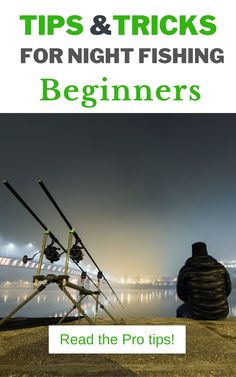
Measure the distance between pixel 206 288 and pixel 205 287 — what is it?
0.10 ft

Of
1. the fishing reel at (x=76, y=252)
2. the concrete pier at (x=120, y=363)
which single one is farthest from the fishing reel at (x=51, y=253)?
the concrete pier at (x=120, y=363)

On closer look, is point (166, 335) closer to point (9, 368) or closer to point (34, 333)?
point (9, 368)

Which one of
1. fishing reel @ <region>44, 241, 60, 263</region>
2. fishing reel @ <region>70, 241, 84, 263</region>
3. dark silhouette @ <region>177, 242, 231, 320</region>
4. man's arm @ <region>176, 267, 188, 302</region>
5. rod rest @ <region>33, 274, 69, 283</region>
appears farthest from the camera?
man's arm @ <region>176, 267, 188, 302</region>

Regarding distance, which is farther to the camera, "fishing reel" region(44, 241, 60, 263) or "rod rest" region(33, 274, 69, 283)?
"fishing reel" region(44, 241, 60, 263)

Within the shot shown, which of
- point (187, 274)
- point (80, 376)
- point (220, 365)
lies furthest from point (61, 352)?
point (187, 274)

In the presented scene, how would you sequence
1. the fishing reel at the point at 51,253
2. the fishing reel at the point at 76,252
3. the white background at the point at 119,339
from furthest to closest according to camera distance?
the fishing reel at the point at 76,252 → the fishing reel at the point at 51,253 → the white background at the point at 119,339

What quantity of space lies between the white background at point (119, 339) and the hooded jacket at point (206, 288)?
335cm

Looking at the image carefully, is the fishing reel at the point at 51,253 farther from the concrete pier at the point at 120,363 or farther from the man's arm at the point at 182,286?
the man's arm at the point at 182,286

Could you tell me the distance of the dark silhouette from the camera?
633 cm

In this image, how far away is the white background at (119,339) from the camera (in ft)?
10.3

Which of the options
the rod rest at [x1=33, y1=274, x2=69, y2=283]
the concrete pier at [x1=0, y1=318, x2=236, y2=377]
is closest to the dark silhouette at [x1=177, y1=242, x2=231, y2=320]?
the concrete pier at [x1=0, y1=318, x2=236, y2=377]

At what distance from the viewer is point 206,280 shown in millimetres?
6398

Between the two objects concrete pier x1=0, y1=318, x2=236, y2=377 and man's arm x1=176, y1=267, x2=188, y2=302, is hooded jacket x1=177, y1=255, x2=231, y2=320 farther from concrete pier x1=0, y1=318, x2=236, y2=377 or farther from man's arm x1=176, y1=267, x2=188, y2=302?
concrete pier x1=0, y1=318, x2=236, y2=377

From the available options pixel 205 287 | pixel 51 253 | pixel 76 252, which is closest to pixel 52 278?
pixel 51 253
